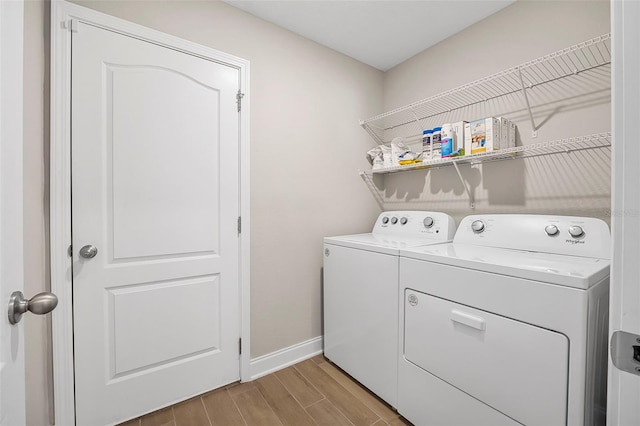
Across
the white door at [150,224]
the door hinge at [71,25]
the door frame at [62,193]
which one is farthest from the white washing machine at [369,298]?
the door hinge at [71,25]

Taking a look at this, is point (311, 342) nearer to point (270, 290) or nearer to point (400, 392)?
point (270, 290)

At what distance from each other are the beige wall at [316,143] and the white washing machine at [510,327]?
1.06 ft

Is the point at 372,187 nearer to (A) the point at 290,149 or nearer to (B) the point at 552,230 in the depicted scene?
(A) the point at 290,149

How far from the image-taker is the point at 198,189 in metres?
1.64

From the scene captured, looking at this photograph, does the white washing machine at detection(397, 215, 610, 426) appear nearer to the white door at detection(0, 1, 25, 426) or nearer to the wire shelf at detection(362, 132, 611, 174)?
the wire shelf at detection(362, 132, 611, 174)

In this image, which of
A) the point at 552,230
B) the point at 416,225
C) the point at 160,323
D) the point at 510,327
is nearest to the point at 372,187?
the point at 416,225

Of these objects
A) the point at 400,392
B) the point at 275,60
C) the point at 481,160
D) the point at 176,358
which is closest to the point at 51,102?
the point at 275,60

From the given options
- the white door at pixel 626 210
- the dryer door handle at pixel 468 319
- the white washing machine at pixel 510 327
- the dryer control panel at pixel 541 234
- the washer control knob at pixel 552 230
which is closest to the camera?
the white door at pixel 626 210

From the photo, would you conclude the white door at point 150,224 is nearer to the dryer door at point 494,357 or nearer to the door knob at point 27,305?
the door knob at point 27,305

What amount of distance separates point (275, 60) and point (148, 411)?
2249mm

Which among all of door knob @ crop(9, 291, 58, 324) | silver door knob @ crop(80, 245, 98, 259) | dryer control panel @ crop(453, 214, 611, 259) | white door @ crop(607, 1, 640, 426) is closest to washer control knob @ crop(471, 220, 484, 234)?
dryer control panel @ crop(453, 214, 611, 259)

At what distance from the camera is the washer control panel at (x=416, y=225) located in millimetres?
1867

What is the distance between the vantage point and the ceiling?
5.71 feet

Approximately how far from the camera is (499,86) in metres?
1.77
